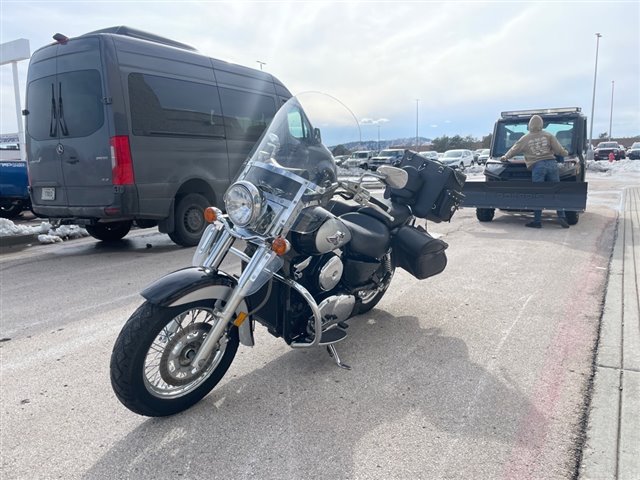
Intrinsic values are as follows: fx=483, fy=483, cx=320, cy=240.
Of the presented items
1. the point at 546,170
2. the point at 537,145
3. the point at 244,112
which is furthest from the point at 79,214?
the point at 546,170

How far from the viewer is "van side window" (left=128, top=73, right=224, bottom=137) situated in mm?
6580


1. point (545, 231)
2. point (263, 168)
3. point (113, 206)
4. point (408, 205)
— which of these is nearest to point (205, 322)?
point (263, 168)

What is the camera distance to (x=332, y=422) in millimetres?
2652

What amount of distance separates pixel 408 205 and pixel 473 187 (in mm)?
5775

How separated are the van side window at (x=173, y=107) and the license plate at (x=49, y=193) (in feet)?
5.23

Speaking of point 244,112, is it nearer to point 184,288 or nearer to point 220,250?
point 220,250

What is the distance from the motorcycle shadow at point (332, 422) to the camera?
231 centimetres

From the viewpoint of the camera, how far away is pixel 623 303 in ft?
14.2

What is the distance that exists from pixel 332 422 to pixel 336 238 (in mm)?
1071

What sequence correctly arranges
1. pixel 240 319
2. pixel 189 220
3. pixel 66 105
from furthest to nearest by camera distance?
1. pixel 189 220
2. pixel 66 105
3. pixel 240 319

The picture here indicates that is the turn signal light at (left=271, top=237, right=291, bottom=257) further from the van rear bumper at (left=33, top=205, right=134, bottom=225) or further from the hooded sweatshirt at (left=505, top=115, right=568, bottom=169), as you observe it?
the hooded sweatshirt at (left=505, top=115, right=568, bottom=169)

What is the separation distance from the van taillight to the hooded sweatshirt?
679 cm

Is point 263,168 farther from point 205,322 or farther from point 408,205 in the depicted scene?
point 408,205

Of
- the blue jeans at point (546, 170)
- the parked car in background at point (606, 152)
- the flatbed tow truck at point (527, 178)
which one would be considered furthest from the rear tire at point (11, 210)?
the parked car in background at point (606, 152)
